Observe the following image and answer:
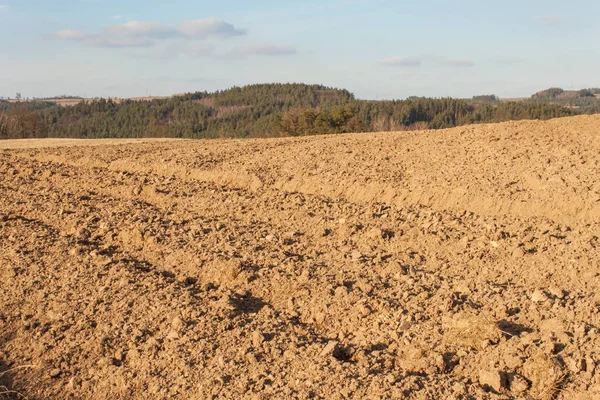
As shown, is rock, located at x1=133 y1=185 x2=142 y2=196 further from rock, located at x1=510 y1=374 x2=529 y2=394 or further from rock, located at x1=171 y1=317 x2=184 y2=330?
rock, located at x1=510 y1=374 x2=529 y2=394

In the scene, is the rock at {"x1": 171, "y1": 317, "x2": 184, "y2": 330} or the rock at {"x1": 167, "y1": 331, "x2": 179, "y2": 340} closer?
the rock at {"x1": 167, "y1": 331, "x2": 179, "y2": 340}

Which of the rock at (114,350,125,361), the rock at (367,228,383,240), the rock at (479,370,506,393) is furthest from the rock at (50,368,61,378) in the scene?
the rock at (367,228,383,240)

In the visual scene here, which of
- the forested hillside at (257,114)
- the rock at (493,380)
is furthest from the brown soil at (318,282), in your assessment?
A: the forested hillside at (257,114)

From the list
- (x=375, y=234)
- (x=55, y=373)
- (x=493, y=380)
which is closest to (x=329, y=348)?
(x=493, y=380)

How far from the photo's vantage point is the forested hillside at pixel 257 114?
47750 mm

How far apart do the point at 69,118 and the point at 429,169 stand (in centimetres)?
10784

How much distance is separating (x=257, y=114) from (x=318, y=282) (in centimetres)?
9842

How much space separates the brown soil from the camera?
386 cm

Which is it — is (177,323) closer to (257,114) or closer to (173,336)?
(173,336)

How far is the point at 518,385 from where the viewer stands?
142 inches

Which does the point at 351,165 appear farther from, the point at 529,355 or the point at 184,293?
the point at 529,355

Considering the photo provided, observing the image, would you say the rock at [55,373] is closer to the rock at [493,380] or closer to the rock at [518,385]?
the rock at [493,380]

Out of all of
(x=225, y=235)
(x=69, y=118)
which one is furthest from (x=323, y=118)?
(x=69, y=118)

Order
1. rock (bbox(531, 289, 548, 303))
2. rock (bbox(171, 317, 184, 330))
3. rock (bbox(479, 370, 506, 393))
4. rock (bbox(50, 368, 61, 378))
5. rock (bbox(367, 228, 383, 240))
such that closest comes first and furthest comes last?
rock (bbox(479, 370, 506, 393)) < rock (bbox(50, 368, 61, 378)) < rock (bbox(171, 317, 184, 330)) < rock (bbox(531, 289, 548, 303)) < rock (bbox(367, 228, 383, 240))
